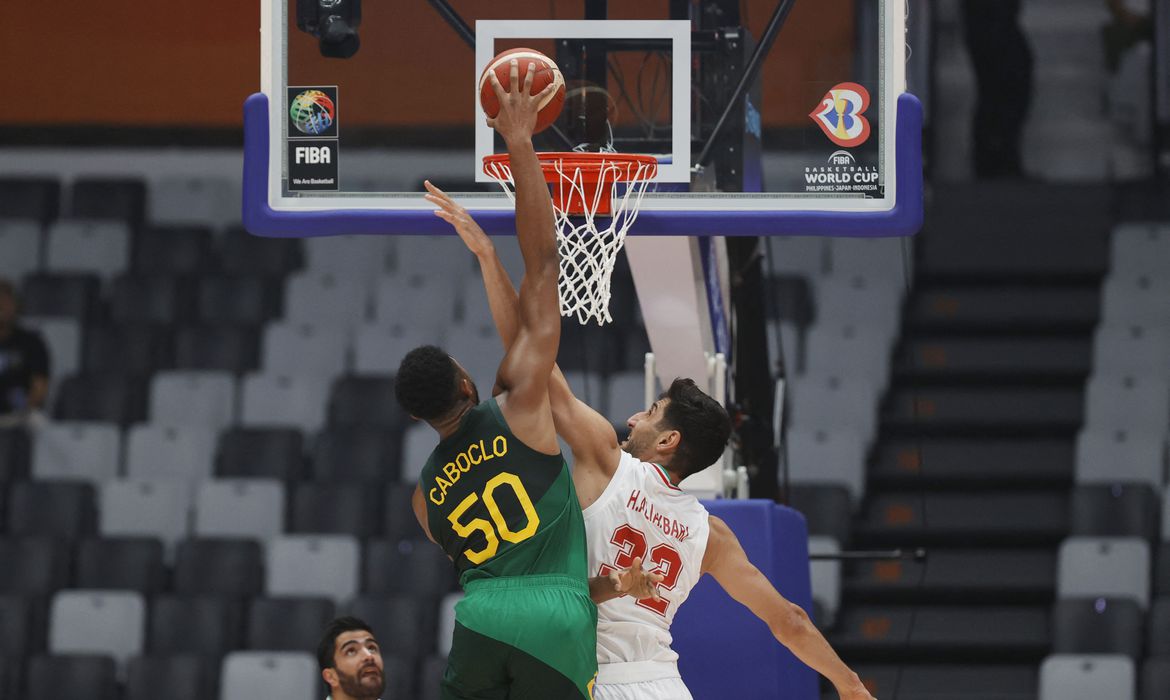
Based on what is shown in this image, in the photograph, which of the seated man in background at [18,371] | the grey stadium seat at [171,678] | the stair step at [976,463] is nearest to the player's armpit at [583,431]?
the grey stadium seat at [171,678]

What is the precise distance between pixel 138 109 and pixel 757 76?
333 inches

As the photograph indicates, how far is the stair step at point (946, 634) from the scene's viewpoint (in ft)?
31.1

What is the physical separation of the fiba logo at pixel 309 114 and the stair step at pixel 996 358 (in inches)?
266

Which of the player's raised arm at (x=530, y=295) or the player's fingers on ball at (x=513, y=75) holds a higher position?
the player's fingers on ball at (x=513, y=75)

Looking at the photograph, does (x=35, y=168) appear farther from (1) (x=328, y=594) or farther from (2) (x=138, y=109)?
(1) (x=328, y=594)

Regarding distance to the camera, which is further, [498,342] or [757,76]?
[498,342]

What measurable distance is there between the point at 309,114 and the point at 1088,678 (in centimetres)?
510

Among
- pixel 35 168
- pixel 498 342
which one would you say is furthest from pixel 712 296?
A: pixel 35 168

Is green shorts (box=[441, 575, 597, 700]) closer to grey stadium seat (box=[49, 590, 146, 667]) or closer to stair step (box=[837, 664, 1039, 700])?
stair step (box=[837, 664, 1039, 700])

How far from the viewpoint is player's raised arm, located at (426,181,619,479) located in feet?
14.5

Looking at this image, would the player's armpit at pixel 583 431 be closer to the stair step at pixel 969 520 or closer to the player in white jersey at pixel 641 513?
the player in white jersey at pixel 641 513

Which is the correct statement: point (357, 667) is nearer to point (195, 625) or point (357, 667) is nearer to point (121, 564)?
point (195, 625)

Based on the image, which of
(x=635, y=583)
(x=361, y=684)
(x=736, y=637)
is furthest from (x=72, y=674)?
(x=635, y=583)

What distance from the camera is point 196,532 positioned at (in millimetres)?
9906
